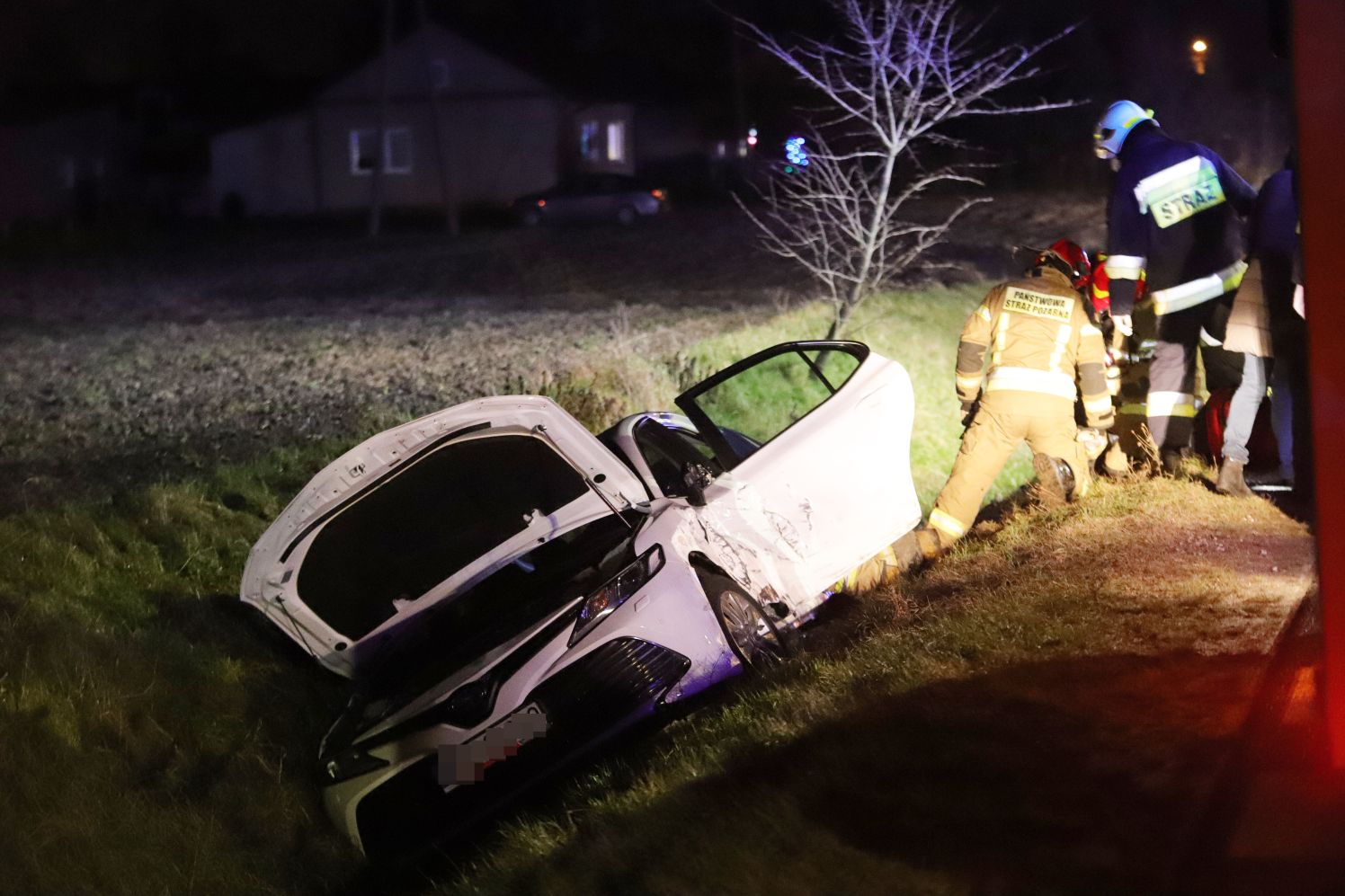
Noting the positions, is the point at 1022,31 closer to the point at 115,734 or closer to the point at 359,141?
the point at 359,141

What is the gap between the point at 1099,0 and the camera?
3014 cm

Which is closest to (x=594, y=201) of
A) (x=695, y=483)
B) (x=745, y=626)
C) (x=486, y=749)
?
(x=695, y=483)

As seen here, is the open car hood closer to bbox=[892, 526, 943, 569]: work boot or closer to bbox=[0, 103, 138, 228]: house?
bbox=[892, 526, 943, 569]: work boot

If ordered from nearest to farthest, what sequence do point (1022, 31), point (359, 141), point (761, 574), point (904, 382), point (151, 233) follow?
point (761, 574) < point (904, 382) < point (1022, 31) < point (151, 233) < point (359, 141)

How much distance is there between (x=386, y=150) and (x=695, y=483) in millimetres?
34470

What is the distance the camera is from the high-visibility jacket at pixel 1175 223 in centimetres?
746

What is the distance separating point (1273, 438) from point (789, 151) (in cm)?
548

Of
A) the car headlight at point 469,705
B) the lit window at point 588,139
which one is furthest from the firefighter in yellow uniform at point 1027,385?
the lit window at point 588,139

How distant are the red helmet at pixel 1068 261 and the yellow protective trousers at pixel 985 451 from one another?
0.80m

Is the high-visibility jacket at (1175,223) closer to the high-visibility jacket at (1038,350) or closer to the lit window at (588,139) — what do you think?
the high-visibility jacket at (1038,350)

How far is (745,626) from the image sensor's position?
18.7 ft

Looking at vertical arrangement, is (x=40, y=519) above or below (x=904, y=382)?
below

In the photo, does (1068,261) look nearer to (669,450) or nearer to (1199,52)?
(669,450)

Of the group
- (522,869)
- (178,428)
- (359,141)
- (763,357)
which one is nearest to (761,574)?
(763,357)
